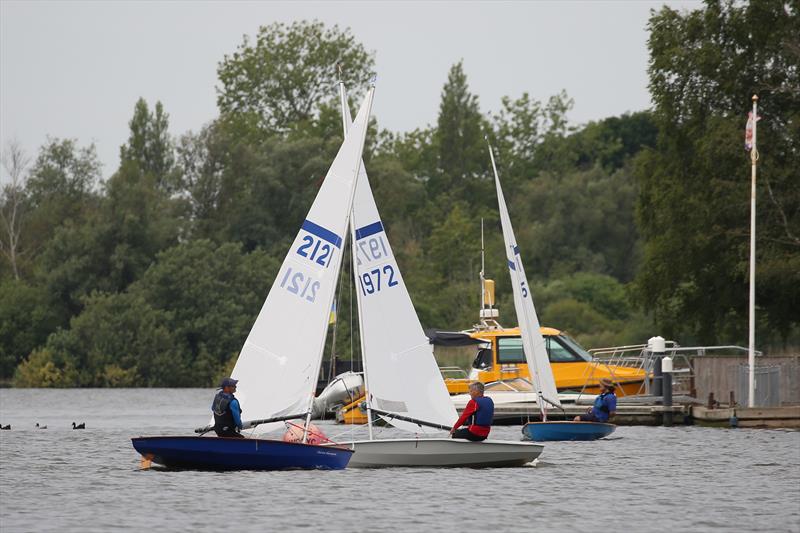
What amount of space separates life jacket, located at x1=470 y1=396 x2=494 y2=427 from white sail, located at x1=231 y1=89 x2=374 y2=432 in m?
3.05

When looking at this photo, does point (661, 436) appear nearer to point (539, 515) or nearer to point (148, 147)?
point (539, 515)

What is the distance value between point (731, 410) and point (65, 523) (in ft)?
72.7

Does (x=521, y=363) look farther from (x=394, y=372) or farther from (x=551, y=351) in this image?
(x=394, y=372)

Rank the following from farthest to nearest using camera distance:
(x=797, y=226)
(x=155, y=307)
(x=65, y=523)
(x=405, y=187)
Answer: (x=405, y=187) < (x=155, y=307) < (x=797, y=226) < (x=65, y=523)

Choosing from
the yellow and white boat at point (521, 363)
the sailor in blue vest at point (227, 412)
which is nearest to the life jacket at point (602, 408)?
the yellow and white boat at point (521, 363)

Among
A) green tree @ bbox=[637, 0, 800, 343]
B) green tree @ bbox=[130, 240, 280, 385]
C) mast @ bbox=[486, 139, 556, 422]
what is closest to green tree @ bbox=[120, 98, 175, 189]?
green tree @ bbox=[130, 240, 280, 385]

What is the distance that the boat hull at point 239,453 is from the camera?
87.8 feet

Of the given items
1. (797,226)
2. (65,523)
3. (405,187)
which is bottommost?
(65,523)

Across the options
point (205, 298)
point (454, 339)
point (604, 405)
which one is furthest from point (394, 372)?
point (205, 298)

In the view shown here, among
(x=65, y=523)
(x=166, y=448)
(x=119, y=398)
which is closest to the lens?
(x=65, y=523)

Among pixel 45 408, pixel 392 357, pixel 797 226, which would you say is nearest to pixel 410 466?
pixel 392 357

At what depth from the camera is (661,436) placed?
1566 inches

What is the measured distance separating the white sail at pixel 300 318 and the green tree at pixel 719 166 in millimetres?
28195

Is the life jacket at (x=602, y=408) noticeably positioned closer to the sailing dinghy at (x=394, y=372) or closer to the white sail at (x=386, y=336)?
the sailing dinghy at (x=394, y=372)
